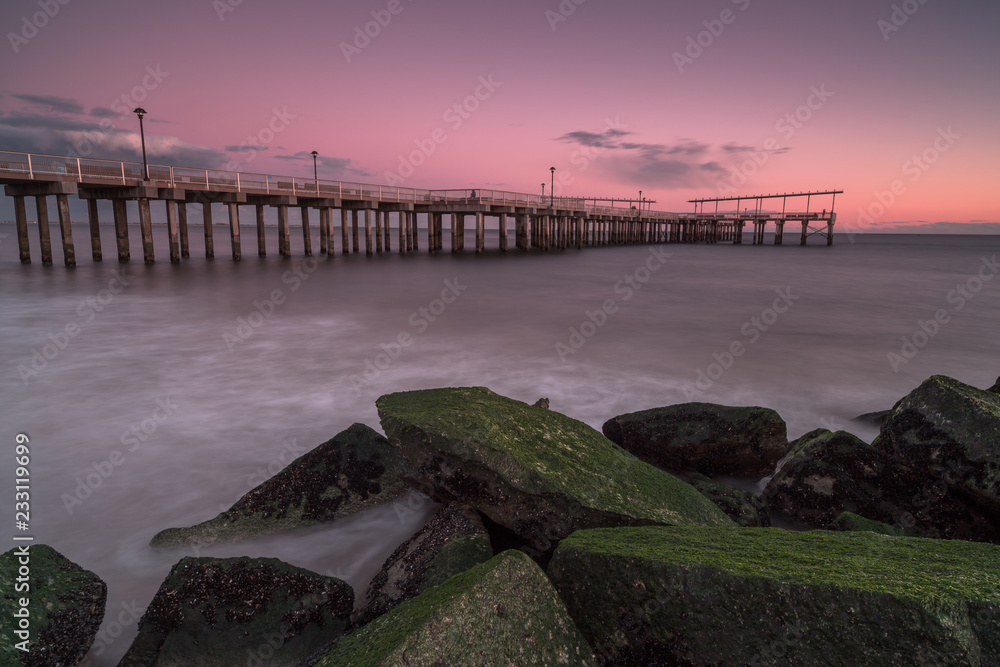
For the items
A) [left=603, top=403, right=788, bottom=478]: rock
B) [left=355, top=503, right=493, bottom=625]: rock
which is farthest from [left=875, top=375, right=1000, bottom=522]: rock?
[left=355, top=503, right=493, bottom=625]: rock

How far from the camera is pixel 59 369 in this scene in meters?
9.70

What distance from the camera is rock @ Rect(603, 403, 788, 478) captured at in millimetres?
5621

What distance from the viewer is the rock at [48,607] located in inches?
108

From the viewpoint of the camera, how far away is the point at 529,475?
3646 mm

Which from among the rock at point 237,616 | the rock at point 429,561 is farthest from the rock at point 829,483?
the rock at point 237,616

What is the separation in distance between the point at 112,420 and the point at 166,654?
5297 mm

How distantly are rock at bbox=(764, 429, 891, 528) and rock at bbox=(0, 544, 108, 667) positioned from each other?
503 cm

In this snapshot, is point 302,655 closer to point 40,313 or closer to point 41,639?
point 41,639

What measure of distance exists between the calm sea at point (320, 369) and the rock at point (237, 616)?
0.57 metres

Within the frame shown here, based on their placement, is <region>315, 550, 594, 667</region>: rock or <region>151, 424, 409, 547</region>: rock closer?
<region>315, 550, 594, 667</region>: rock

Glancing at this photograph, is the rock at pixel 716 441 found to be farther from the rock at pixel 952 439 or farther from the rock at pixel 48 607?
the rock at pixel 48 607

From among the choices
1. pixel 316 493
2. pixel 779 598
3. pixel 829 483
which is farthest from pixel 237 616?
pixel 829 483

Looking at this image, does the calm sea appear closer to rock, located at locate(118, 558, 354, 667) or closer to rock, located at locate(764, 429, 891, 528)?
rock, located at locate(118, 558, 354, 667)

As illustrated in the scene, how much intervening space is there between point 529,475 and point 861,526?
2.48 m
